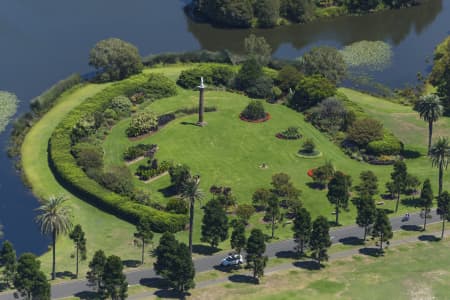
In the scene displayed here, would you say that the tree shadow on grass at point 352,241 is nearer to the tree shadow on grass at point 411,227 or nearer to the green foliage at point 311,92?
the tree shadow on grass at point 411,227

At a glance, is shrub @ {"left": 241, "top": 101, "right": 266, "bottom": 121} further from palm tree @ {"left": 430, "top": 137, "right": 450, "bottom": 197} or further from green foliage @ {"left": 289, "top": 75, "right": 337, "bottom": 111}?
palm tree @ {"left": 430, "top": 137, "right": 450, "bottom": 197}

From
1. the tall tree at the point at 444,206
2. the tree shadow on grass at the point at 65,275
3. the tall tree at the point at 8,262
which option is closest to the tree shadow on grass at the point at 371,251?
the tall tree at the point at 444,206

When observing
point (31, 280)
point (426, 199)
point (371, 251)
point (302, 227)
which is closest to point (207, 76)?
point (426, 199)

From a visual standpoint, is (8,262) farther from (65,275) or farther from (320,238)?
(320,238)

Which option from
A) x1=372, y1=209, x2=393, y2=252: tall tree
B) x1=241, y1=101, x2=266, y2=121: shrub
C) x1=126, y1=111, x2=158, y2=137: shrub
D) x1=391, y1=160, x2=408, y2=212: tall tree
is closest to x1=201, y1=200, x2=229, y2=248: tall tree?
x1=372, y1=209, x2=393, y2=252: tall tree

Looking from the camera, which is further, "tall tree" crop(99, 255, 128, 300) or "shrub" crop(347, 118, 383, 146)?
"shrub" crop(347, 118, 383, 146)

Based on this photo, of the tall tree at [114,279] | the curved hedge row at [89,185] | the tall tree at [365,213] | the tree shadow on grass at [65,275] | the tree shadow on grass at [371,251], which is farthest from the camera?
the curved hedge row at [89,185]
